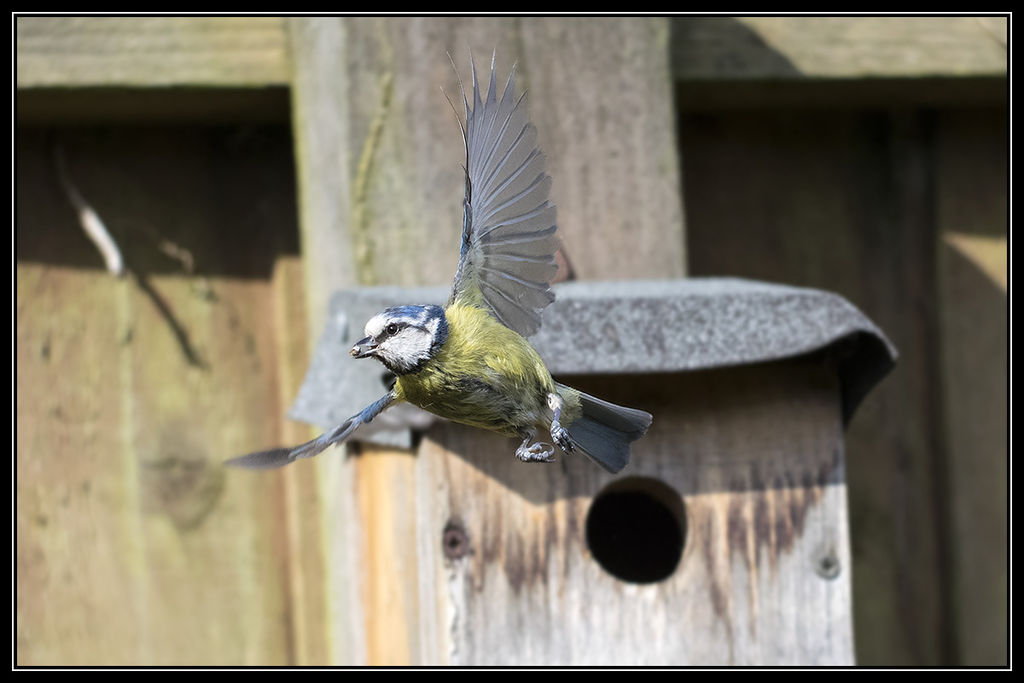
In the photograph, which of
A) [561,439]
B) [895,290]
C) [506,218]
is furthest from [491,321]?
[895,290]

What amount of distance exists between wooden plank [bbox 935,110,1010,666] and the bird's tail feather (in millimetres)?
1271

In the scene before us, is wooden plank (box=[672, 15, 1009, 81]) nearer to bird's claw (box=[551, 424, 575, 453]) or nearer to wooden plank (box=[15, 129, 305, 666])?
wooden plank (box=[15, 129, 305, 666])

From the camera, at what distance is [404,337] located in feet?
4.64

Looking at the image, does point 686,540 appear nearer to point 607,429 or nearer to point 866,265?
point 607,429

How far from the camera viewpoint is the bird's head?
138cm

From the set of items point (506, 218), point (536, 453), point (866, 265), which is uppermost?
point (866, 265)

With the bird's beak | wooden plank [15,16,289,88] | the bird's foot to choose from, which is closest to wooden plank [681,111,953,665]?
wooden plank [15,16,289,88]

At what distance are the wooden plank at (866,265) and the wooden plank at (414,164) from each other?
345 mm

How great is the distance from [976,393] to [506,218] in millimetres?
1610

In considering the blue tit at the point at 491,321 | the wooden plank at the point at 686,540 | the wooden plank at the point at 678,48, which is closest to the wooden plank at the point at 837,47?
the wooden plank at the point at 678,48

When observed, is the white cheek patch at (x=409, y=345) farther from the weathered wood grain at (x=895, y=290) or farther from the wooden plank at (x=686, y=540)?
the weathered wood grain at (x=895, y=290)

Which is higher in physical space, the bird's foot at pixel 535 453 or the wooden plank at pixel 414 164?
the wooden plank at pixel 414 164

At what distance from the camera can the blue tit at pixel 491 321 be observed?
1.43m
